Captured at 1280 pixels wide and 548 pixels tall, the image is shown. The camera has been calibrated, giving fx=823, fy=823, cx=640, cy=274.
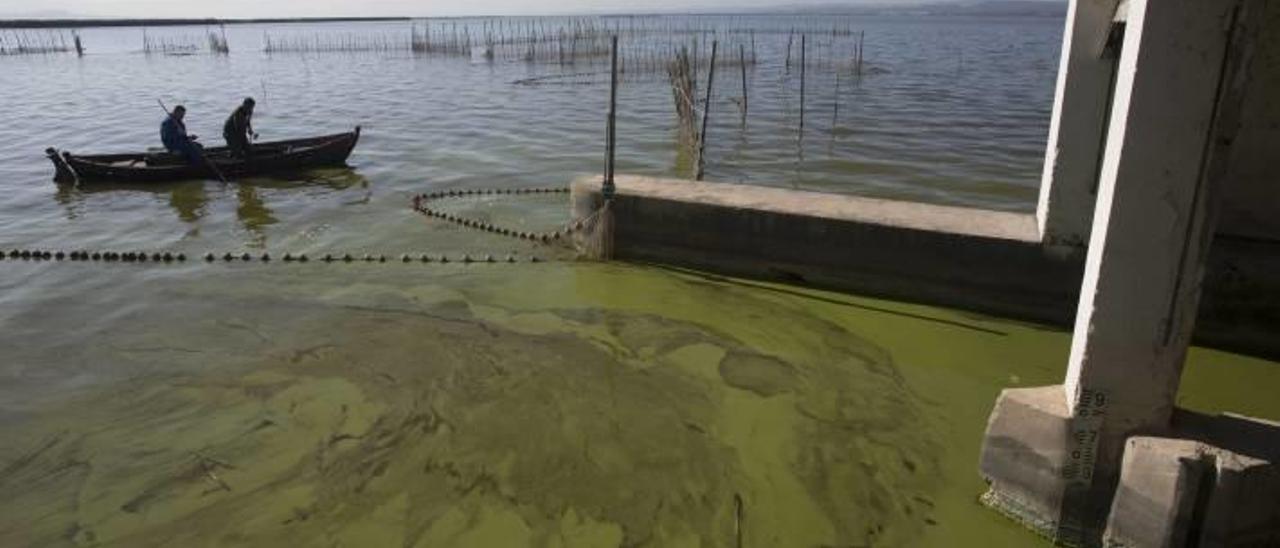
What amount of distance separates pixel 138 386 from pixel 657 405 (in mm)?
4148

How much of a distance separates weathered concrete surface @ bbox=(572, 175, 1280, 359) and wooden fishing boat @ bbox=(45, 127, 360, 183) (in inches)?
340

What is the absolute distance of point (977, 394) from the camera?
6160 millimetres

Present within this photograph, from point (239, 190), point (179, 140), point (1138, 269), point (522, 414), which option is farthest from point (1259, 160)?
point (179, 140)

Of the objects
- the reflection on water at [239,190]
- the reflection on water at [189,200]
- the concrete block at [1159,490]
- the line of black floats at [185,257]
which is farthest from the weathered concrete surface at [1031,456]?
the reflection on water at [189,200]

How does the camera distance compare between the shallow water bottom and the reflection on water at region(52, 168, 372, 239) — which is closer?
the shallow water bottom

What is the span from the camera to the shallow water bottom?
15.7 feet

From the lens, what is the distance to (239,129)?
49.5 feet

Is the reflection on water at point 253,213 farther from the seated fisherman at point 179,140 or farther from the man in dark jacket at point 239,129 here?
the seated fisherman at point 179,140

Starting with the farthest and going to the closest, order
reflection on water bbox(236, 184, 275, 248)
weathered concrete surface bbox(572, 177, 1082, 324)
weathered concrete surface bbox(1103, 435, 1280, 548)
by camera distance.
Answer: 1. reflection on water bbox(236, 184, 275, 248)
2. weathered concrete surface bbox(572, 177, 1082, 324)
3. weathered concrete surface bbox(1103, 435, 1280, 548)

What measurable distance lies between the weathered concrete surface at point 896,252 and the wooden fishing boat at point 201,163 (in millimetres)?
8648

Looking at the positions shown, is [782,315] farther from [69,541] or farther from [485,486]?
[69,541]

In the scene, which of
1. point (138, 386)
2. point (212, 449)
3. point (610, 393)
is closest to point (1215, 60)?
point (610, 393)

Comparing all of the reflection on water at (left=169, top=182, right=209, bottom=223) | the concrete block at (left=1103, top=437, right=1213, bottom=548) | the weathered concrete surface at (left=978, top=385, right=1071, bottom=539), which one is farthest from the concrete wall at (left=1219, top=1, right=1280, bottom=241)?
the reflection on water at (left=169, top=182, right=209, bottom=223)

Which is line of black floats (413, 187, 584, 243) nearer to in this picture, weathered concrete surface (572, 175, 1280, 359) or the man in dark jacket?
weathered concrete surface (572, 175, 1280, 359)
